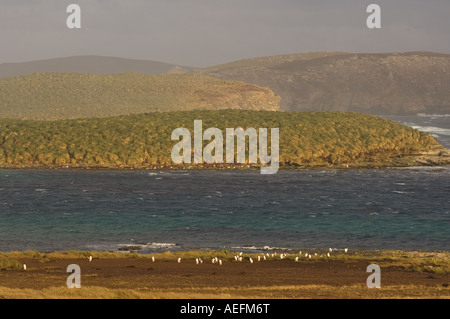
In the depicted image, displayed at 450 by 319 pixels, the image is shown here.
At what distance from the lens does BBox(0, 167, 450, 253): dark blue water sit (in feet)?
191

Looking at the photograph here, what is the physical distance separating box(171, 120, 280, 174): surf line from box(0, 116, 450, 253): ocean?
7.22 meters

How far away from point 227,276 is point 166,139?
84069 mm

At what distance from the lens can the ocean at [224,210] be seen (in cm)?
5784

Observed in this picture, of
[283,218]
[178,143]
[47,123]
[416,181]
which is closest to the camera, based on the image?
[283,218]

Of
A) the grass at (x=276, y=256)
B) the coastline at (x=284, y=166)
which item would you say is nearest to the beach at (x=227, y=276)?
the grass at (x=276, y=256)

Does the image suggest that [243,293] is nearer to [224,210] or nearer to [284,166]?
[224,210]

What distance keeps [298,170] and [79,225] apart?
5200 cm

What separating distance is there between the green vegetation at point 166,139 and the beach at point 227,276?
2640 inches

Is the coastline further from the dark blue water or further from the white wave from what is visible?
the white wave

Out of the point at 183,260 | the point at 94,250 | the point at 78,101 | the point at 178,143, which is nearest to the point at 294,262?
the point at 183,260

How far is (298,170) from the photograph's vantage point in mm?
112000

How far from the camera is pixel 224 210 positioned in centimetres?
7462

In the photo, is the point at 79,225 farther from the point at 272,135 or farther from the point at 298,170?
the point at 272,135

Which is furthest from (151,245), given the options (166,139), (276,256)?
(166,139)
